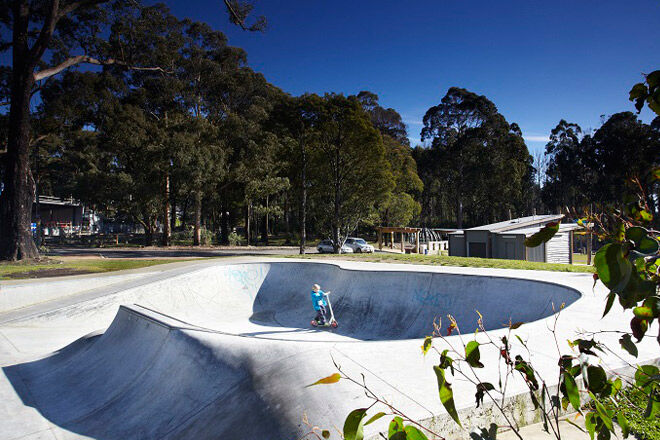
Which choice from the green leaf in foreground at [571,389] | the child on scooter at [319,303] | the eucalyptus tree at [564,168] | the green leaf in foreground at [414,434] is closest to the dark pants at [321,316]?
the child on scooter at [319,303]

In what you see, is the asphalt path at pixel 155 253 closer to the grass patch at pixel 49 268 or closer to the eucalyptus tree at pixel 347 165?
the eucalyptus tree at pixel 347 165

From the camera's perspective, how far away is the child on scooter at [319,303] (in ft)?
35.1

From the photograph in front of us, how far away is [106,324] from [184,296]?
7.80 feet

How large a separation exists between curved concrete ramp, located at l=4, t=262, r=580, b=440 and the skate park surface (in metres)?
0.02

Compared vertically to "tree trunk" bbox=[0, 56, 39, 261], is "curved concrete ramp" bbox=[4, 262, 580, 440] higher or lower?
lower

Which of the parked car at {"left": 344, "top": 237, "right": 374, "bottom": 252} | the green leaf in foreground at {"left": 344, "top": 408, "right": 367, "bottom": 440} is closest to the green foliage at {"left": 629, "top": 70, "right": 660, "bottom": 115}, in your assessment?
the green leaf in foreground at {"left": 344, "top": 408, "right": 367, "bottom": 440}

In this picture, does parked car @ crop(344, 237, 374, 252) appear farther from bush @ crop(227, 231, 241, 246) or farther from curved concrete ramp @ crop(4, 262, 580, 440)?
curved concrete ramp @ crop(4, 262, 580, 440)

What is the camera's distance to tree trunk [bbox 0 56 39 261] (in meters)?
17.4

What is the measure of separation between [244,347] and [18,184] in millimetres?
18088

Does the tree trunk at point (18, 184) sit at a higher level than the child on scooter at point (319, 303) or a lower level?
higher

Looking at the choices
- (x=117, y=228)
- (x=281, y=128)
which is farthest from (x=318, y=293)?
(x=117, y=228)

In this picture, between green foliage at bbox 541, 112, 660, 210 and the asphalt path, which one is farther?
green foliage at bbox 541, 112, 660, 210

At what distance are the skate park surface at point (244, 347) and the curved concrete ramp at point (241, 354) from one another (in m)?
0.02

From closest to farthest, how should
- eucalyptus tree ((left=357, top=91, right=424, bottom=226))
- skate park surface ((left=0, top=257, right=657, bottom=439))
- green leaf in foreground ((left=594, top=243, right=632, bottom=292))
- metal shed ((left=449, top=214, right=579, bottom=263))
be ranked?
green leaf in foreground ((left=594, top=243, right=632, bottom=292)) → skate park surface ((left=0, top=257, right=657, bottom=439)) → metal shed ((left=449, top=214, right=579, bottom=263)) → eucalyptus tree ((left=357, top=91, right=424, bottom=226))
